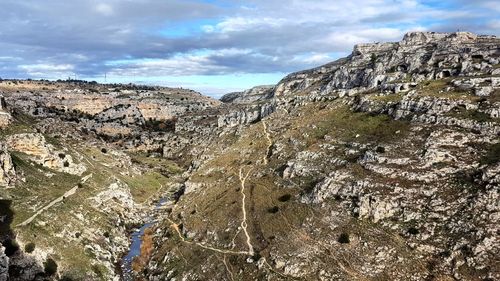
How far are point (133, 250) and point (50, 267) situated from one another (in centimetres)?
2701

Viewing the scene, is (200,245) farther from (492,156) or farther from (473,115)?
(473,115)

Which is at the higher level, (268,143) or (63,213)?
(268,143)

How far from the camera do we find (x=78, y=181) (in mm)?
126500

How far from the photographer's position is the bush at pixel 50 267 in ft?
261

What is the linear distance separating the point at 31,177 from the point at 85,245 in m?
28.1

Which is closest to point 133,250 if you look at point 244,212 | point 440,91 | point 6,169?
point 244,212

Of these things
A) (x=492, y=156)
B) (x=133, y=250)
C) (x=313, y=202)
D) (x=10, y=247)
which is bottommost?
(x=133, y=250)

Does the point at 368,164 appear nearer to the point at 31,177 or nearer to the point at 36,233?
the point at 36,233

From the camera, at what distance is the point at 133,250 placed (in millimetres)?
106438

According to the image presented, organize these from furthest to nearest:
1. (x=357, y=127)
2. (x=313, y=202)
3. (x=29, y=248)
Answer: (x=357, y=127) < (x=313, y=202) < (x=29, y=248)

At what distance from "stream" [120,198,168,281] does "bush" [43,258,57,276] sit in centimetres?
1474

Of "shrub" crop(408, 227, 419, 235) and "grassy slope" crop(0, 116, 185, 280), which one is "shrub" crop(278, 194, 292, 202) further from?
"grassy slope" crop(0, 116, 185, 280)

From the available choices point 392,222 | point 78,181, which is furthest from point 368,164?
point 78,181

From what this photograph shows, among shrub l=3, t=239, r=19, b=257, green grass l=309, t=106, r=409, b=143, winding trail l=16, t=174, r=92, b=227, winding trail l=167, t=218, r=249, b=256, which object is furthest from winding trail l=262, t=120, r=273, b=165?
shrub l=3, t=239, r=19, b=257
